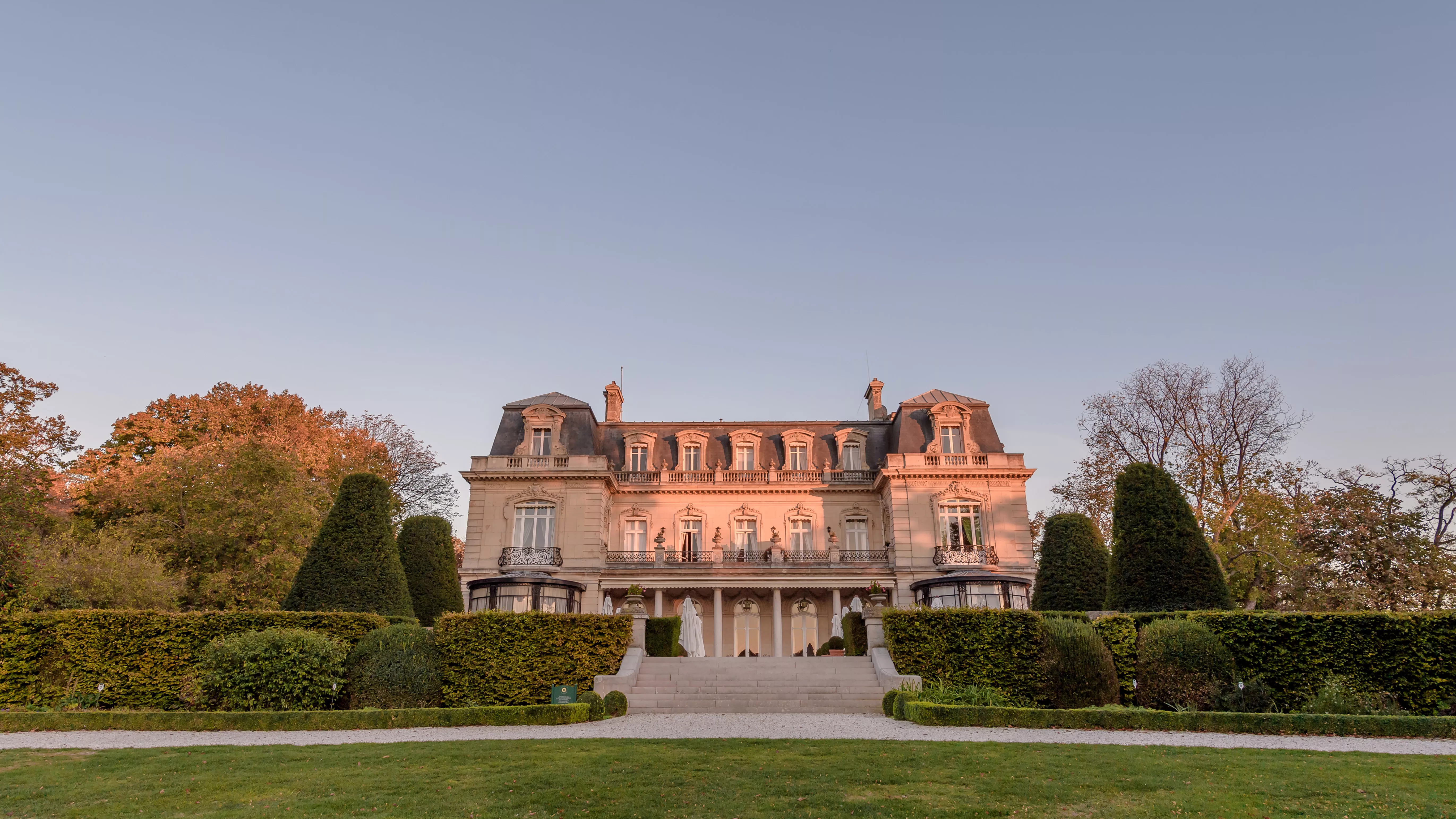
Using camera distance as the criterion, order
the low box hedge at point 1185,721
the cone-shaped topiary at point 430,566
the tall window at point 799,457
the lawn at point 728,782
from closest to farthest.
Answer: the lawn at point 728,782, the low box hedge at point 1185,721, the cone-shaped topiary at point 430,566, the tall window at point 799,457

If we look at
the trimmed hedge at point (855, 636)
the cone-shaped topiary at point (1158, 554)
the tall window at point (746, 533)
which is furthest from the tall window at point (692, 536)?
the cone-shaped topiary at point (1158, 554)

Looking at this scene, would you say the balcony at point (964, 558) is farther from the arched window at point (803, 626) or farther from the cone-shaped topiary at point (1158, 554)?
the cone-shaped topiary at point (1158, 554)

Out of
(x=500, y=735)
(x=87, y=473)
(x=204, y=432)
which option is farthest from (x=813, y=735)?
(x=204, y=432)

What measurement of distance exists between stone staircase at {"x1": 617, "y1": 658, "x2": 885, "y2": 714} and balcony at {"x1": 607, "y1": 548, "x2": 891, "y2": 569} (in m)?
11.1

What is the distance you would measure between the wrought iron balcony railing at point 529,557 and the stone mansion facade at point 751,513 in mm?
53

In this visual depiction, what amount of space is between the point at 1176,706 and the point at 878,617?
6.15 metres

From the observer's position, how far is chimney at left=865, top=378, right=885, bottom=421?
3575cm

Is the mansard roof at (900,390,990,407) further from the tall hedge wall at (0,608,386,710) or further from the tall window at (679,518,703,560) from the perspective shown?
the tall hedge wall at (0,608,386,710)

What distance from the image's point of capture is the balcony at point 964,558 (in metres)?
29.1

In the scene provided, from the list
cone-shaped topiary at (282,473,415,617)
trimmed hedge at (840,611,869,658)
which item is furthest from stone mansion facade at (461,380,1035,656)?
trimmed hedge at (840,611,869,658)

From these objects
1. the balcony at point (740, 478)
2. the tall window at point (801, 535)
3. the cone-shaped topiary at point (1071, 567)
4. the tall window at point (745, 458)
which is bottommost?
the cone-shaped topiary at point (1071, 567)

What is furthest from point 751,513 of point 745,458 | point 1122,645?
point 1122,645

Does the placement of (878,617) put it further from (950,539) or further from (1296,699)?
(950,539)

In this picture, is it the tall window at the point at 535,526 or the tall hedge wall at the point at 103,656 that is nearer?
the tall hedge wall at the point at 103,656
